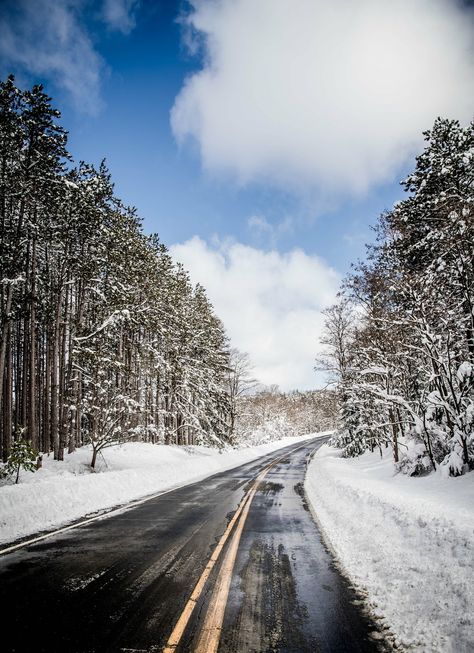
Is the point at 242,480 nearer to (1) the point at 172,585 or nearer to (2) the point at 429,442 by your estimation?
(2) the point at 429,442

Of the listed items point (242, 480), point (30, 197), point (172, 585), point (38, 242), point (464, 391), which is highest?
point (30, 197)

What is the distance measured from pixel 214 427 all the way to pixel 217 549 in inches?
1175

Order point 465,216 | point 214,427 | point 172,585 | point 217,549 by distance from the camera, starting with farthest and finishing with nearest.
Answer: point 214,427 → point 465,216 → point 217,549 → point 172,585

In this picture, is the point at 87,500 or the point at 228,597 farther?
the point at 87,500

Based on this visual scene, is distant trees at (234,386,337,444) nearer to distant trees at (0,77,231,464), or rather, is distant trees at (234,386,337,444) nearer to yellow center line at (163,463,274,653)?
distant trees at (0,77,231,464)

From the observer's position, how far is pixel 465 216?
11.2m

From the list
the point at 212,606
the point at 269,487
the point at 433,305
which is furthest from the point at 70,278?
the point at 212,606

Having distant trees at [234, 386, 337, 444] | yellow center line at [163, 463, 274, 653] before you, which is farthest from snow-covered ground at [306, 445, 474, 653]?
distant trees at [234, 386, 337, 444]

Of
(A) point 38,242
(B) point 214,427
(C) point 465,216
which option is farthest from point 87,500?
(B) point 214,427

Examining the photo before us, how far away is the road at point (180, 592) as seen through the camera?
3.83 metres

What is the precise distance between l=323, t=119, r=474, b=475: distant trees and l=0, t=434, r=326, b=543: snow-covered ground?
34.2 feet

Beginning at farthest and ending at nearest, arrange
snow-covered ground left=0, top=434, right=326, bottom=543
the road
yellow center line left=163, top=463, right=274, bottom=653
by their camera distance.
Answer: snow-covered ground left=0, top=434, right=326, bottom=543, the road, yellow center line left=163, top=463, right=274, bottom=653

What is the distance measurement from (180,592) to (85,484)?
29.2 ft

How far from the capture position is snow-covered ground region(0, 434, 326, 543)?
9102 millimetres
